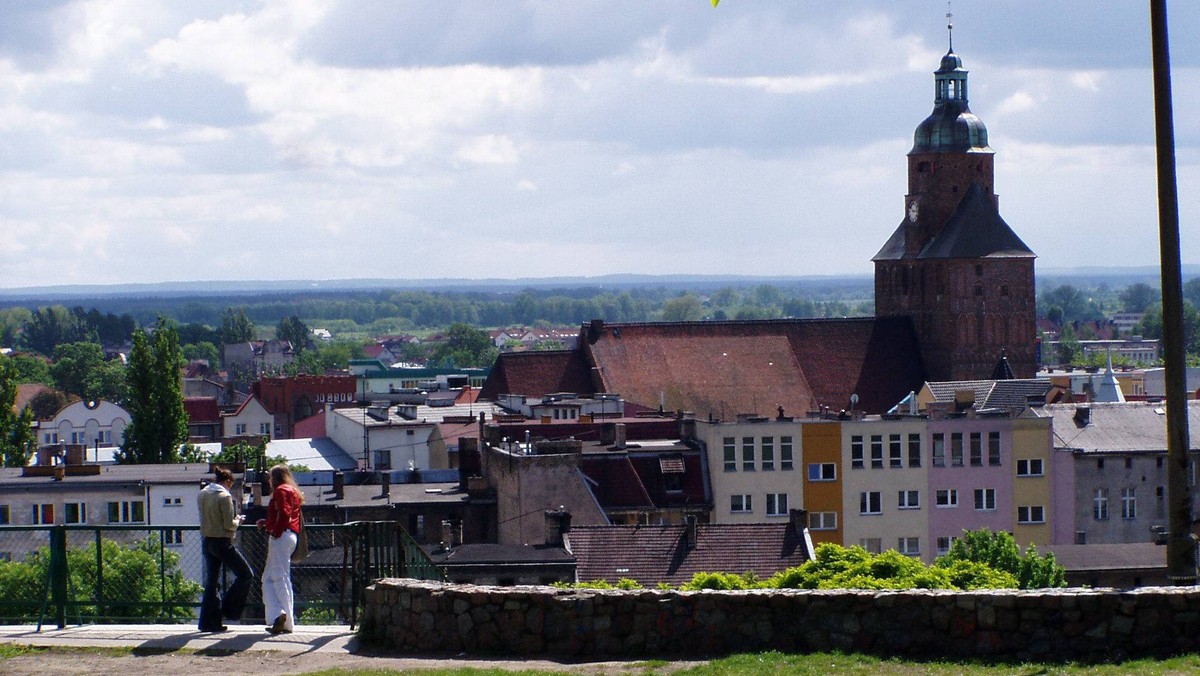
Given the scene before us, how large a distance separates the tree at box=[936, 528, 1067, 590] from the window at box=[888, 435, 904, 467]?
285 inches

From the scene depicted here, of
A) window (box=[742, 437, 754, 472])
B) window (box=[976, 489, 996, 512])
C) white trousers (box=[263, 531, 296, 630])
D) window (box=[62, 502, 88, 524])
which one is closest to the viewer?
white trousers (box=[263, 531, 296, 630])

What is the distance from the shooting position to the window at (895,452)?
55844 millimetres

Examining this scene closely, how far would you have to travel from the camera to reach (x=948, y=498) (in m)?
56.1

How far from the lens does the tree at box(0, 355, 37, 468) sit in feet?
284

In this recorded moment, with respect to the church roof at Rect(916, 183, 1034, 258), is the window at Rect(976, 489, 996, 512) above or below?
below

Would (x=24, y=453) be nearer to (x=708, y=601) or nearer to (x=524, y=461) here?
(x=524, y=461)

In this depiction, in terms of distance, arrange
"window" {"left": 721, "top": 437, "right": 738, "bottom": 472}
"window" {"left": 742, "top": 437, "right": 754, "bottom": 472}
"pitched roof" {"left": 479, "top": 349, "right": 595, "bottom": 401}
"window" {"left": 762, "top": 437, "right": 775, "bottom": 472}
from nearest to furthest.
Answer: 1. "window" {"left": 721, "top": 437, "right": 738, "bottom": 472}
2. "window" {"left": 742, "top": 437, "right": 754, "bottom": 472}
3. "window" {"left": 762, "top": 437, "right": 775, "bottom": 472}
4. "pitched roof" {"left": 479, "top": 349, "right": 595, "bottom": 401}

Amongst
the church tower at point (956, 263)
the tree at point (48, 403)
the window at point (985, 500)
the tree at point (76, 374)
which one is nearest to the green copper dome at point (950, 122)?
the church tower at point (956, 263)

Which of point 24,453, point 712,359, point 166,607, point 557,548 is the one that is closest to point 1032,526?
point 557,548

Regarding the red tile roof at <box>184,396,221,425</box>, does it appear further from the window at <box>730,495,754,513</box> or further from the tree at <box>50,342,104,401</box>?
the window at <box>730,495,754,513</box>

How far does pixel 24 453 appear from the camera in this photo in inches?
3509

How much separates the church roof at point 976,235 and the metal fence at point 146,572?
248 ft

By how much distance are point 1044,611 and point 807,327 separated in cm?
7832

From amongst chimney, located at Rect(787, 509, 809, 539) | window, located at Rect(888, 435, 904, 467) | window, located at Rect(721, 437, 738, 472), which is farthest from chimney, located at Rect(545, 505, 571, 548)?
window, located at Rect(888, 435, 904, 467)
